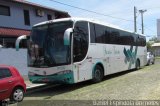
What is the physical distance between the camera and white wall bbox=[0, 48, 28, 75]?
66.4ft

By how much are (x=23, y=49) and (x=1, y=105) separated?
11.1 metres

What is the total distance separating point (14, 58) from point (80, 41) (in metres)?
7.99

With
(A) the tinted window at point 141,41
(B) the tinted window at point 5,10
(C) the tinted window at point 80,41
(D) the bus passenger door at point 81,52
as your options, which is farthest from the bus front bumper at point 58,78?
(B) the tinted window at point 5,10

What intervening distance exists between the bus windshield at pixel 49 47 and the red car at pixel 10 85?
1957 mm

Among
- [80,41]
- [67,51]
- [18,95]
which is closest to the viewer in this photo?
[18,95]

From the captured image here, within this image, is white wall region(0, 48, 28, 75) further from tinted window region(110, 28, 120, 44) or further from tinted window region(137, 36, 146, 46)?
tinted window region(137, 36, 146, 46)

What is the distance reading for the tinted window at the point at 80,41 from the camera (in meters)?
14.3

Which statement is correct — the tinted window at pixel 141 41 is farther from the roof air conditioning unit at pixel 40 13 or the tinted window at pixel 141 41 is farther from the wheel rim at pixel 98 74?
the roof air conditioning unit at pixel 40 13

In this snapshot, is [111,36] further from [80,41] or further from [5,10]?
[5,10]

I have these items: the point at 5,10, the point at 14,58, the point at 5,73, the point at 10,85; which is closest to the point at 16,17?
the point at 5,10

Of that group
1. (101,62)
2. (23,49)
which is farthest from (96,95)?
(23,49)

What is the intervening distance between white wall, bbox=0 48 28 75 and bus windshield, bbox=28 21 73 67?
5805 millimetres

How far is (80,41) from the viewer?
48.5 ft

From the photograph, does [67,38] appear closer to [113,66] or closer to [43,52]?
[43,52]
